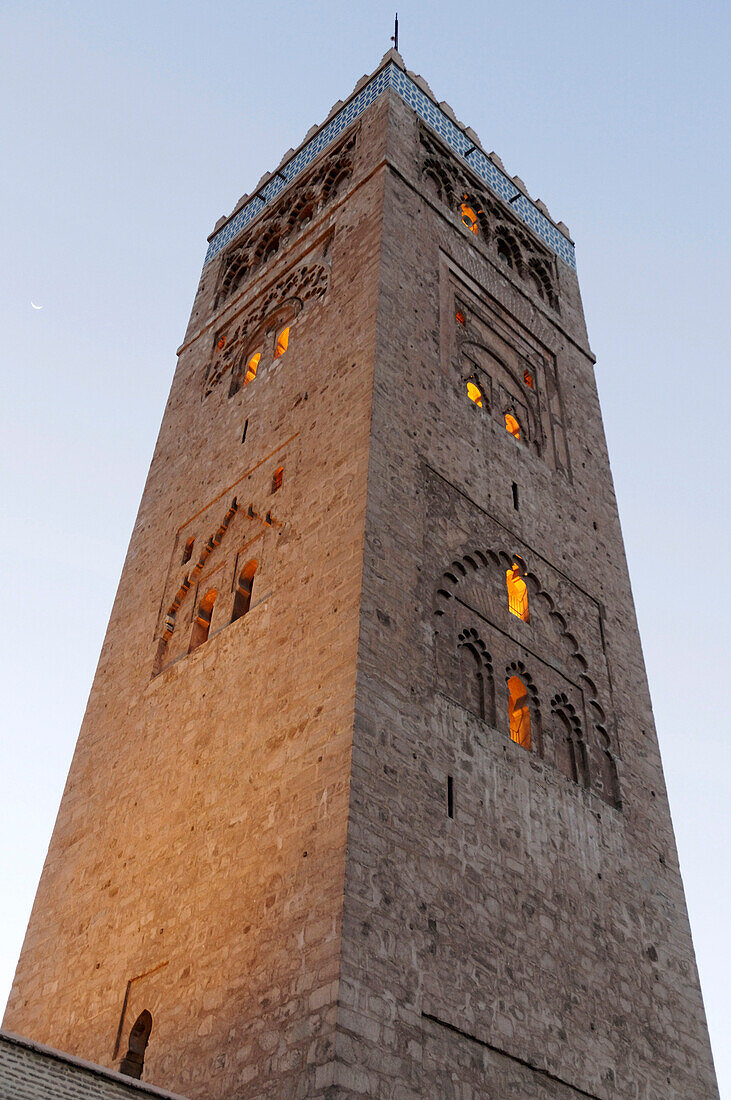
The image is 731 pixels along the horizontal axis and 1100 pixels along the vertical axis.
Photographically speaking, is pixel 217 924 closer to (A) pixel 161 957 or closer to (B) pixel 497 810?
(A) pixel 161 957

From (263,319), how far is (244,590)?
4523mm

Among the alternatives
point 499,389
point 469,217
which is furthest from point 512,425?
point 469,217

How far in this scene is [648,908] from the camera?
9352mm

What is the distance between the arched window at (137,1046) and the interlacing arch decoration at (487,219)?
9597 mm

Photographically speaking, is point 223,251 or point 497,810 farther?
point 223,251

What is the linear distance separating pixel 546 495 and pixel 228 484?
326 centimetres

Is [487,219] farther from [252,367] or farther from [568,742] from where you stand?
[568,742]

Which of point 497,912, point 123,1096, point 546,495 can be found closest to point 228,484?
point 546,495

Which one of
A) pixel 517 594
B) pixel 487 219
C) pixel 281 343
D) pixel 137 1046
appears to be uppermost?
pixel 487 219

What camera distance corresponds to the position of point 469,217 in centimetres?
1469

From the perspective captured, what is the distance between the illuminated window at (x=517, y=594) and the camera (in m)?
10.3

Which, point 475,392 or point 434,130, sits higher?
point 434,130

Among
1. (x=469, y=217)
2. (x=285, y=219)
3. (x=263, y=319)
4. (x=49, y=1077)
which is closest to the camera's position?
(x=49, y=1077)

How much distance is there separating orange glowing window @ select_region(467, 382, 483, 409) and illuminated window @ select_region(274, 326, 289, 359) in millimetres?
2155
